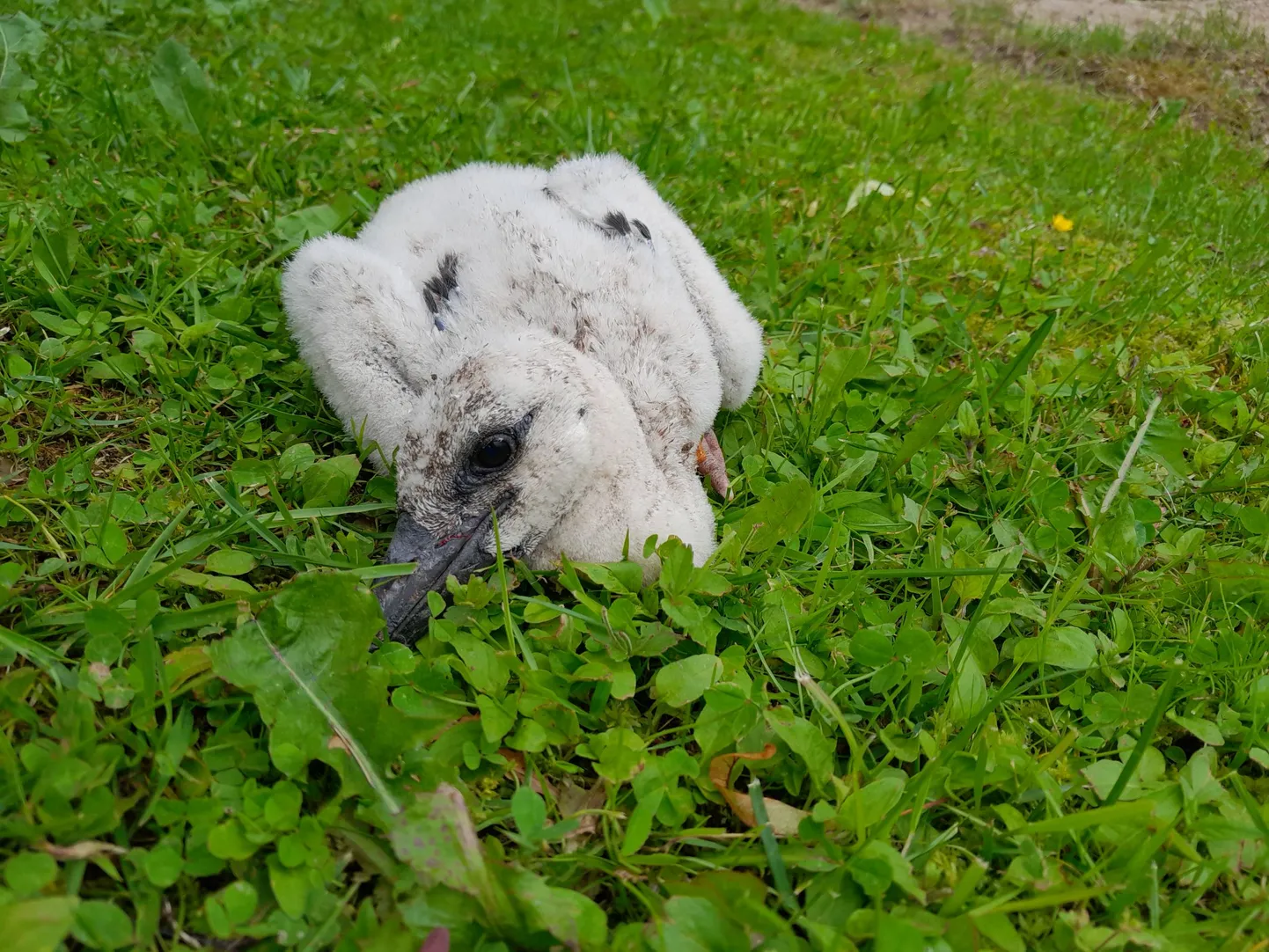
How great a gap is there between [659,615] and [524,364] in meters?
0.76

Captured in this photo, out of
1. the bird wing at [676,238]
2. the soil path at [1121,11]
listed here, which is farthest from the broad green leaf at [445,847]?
the soil path at [1121,11]

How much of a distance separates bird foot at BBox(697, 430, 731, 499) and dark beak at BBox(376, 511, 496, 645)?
85 cm

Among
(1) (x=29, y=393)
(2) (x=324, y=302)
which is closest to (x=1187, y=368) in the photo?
(2) (x=324, y=302)

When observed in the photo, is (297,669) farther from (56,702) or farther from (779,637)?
(779,637)

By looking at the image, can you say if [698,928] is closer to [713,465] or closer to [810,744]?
[810,744]

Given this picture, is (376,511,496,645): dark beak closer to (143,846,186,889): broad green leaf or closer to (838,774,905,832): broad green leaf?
(143,846,186,889): broad green leaf

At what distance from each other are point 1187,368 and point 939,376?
1138 mm

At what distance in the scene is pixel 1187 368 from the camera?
320 cm

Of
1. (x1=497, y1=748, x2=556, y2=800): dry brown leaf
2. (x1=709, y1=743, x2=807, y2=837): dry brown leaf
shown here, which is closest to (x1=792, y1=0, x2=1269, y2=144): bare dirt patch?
(x1=709, y1=743, x2=807, y2=837): dry brown leaf

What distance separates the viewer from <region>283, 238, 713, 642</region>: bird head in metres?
A: 2.07

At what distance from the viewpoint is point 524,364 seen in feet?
6.99

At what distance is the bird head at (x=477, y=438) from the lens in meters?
2.07

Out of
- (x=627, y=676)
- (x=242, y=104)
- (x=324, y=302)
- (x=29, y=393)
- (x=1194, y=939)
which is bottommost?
(x=1194, y=939)

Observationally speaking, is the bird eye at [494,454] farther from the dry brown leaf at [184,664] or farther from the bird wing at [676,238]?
the bird wing at [676,238]
